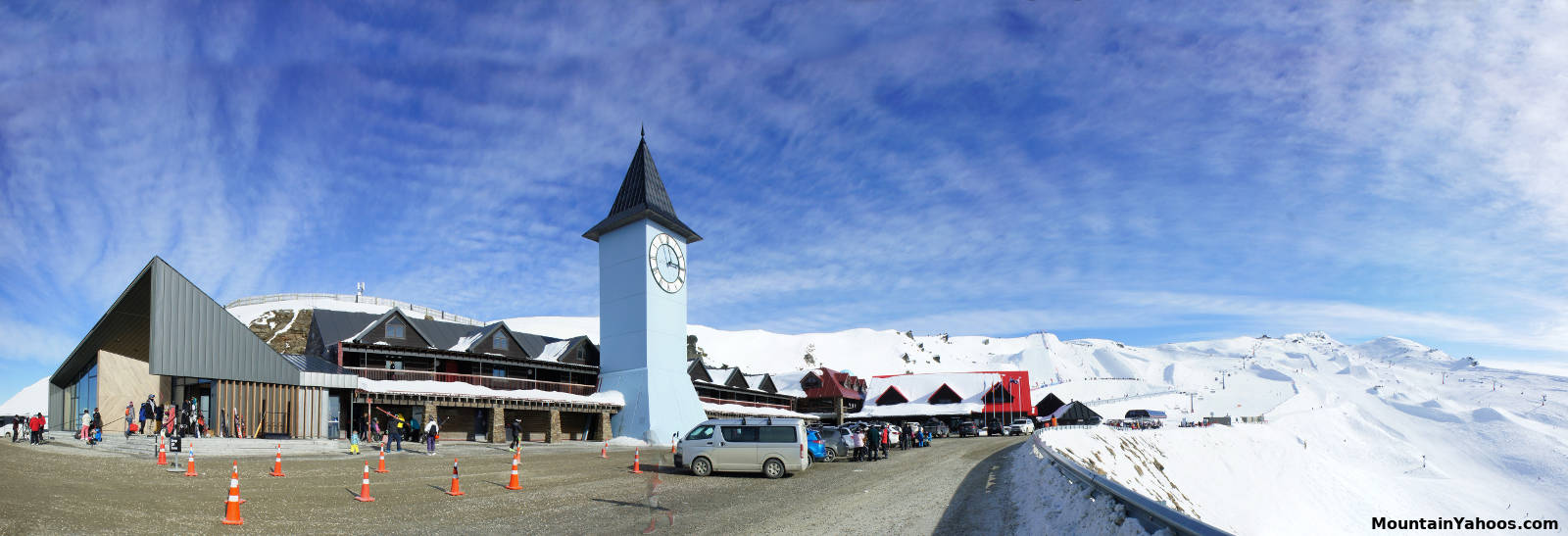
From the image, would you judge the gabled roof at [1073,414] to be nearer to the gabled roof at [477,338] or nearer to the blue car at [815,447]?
the blue car at [815,447]

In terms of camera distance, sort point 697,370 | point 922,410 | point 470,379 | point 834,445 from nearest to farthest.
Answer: point 834,445 < point 470,379 < point 697,370 < point 922,410

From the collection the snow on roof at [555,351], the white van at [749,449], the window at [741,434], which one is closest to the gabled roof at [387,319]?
the snow on roof at [555,351]

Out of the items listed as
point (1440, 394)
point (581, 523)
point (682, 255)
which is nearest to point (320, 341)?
point (682, 255)

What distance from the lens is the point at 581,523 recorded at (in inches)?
487

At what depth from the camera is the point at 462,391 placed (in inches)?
1448

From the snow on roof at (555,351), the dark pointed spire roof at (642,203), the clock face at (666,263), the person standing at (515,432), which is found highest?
the dark pointed spire roof at (642,203)

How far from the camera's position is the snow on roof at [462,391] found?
34.4 meters

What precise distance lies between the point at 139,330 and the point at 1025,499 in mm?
36491

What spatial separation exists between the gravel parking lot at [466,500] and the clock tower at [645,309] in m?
22.1

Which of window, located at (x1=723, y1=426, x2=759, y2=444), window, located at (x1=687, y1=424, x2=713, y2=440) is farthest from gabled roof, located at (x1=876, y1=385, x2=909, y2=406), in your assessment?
window, located at (x1=723, y1=426, x2=759, y2=444)

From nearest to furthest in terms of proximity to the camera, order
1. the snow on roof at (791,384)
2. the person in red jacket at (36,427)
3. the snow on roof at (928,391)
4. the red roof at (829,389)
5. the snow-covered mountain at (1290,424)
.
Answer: the person in red jacket at (36,427) < the snow-covered mountain at (1290,424) < the snow on roof at (928,391) < the snow on roof at (791,384) < the red roof at (829,389)

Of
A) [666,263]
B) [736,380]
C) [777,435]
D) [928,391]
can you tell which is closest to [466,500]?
[777,435]

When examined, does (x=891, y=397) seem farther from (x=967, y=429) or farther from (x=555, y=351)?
(x=555, y=351)

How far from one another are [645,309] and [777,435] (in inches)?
1012
